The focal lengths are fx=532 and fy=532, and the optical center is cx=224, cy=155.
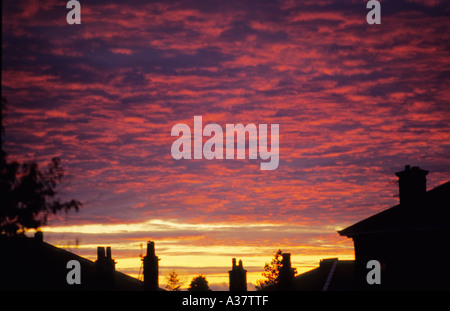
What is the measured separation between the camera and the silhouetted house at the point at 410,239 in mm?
25438

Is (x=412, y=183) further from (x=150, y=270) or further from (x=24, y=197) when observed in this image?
(x=24, y=197)

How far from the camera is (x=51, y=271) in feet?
99.3

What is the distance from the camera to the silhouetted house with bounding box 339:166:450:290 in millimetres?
25438

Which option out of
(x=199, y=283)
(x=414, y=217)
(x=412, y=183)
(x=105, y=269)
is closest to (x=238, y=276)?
(x=105, y=269)

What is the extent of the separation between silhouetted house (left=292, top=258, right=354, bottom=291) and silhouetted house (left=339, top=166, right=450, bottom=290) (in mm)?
6759

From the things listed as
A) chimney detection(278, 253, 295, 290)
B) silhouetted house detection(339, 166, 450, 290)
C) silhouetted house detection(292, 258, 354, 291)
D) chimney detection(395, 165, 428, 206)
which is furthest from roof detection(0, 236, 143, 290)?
chimney detection(395, 165, 428, 206)

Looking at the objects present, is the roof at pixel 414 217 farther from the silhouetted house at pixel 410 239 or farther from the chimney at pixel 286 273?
the chimney at pixel 286 273

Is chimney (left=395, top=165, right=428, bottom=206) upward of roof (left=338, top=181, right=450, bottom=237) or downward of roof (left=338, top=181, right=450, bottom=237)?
upward

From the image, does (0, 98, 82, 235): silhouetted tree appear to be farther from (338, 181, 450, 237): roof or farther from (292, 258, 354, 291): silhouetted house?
(292, 258, 354, 291): silhouetted house

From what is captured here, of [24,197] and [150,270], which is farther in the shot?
[150,270]

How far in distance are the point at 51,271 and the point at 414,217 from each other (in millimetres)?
19991

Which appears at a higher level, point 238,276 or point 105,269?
point 105,269
